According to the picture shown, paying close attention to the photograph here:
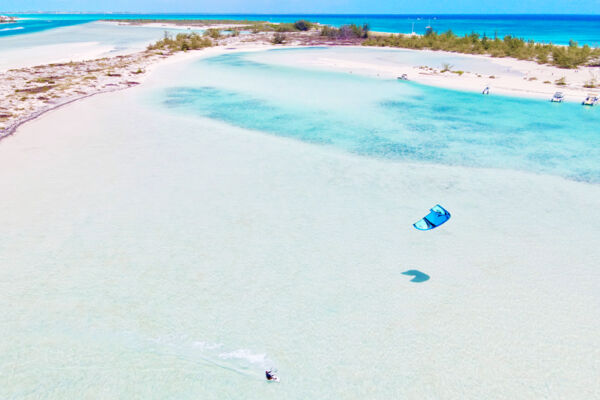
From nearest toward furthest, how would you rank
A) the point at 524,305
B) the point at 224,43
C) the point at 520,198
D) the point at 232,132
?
the point at 524,305 → the point at 520,198 → the point at 232,132 → the point at 224,43

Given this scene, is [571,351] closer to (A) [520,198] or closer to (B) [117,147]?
(A) [520,198]

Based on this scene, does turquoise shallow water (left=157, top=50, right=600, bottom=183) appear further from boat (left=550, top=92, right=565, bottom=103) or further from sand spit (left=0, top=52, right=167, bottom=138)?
sand spit (left=0, top=52, right=167, bottom=138)

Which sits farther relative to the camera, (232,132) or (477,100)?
(477,100)

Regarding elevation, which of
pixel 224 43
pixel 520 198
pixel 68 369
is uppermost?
pixel 224 43

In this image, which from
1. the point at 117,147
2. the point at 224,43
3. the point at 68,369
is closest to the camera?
the point at 68,369

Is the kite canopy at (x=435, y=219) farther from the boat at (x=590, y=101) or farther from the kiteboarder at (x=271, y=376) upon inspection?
the boat at (x=590, y=101)

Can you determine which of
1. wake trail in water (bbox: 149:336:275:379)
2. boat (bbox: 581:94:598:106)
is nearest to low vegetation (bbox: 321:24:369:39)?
boat (bbox: 581:94:598:106)

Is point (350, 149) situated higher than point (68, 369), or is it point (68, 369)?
point (350, 149)

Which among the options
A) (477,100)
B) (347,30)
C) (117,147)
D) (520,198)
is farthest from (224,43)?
(520,198)

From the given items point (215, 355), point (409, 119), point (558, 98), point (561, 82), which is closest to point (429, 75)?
point (561, 82)
